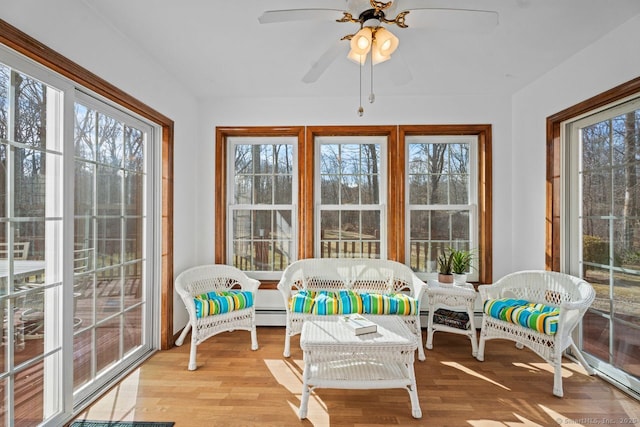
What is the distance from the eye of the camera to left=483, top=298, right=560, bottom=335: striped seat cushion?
7.30 ft

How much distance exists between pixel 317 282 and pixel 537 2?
284 cm

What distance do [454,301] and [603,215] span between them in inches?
53.2

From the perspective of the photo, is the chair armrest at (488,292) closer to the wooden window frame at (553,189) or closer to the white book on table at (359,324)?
the wooden window frame at (553,189)

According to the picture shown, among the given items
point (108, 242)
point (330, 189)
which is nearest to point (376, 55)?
point (330, 189)

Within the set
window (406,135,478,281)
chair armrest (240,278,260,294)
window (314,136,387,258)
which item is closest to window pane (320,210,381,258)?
window (314,136,387,258)

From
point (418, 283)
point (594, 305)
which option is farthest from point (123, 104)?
point (594, 305)

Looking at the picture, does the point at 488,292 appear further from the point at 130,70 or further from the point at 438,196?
the point at 130,70

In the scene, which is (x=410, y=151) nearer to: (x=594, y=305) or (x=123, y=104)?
(x=594, y=305)

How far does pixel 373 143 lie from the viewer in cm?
350

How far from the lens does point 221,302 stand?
2.66 metres

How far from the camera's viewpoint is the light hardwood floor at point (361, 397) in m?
1.89

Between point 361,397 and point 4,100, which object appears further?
point 361,397

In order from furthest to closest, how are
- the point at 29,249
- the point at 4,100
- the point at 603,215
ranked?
the point at 603,215
the point at 29,249
the point at 4,100

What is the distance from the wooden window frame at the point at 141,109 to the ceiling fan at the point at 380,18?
1.17m
